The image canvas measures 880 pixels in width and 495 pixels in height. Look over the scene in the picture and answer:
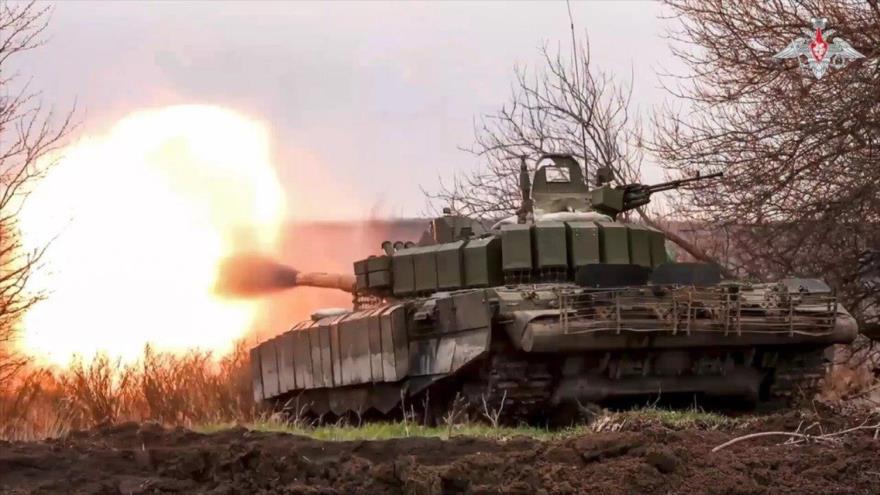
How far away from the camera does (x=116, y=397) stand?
1489 centimetres

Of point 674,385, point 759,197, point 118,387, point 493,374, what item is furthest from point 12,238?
point 759,197

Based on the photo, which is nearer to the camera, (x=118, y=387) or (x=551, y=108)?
(x=118, y=387)

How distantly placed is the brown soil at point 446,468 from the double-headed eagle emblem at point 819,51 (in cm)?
892

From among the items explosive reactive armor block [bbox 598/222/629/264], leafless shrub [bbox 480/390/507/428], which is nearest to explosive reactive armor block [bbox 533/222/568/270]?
explosive reactive armor block [bbox 598/222/629/264]

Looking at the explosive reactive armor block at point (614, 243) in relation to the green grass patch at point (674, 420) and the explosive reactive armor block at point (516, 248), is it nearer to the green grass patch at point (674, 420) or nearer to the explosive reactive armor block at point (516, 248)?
the explosive reactive armor block at point (516, 248)

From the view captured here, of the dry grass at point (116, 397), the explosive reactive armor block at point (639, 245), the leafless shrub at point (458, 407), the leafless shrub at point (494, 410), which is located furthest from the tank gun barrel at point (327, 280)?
the leafless shrub at point (494, 410)

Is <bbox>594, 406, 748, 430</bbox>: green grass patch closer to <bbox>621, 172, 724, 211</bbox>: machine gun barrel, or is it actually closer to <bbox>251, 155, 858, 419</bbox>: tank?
<bbox>251, 155, 858, 419</bbox>: tank

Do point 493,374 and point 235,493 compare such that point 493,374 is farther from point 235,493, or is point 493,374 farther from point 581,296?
point 235,493

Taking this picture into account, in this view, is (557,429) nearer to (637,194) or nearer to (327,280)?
(637,194)

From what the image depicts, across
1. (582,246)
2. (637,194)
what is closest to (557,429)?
(582,246)

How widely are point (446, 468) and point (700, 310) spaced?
22.1ft

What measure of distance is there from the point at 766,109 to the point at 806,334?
4.29 metres

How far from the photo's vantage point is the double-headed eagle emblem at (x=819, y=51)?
624 inches

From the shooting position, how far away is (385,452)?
7.63 m
